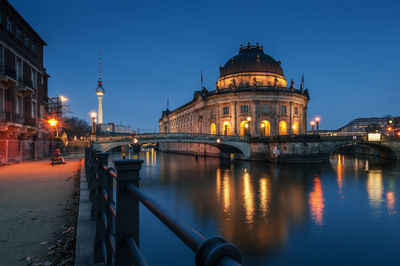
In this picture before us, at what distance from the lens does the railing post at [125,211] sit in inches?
103

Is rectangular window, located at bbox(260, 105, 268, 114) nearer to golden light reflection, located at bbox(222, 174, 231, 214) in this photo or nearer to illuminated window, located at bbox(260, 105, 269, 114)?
illuminated window, located at bbox(260, 105, 269, 114)

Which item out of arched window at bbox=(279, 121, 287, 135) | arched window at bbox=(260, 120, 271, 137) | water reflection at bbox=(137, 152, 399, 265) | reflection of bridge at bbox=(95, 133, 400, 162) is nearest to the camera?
water reflection at bbox=(137, 152, 399, 265)

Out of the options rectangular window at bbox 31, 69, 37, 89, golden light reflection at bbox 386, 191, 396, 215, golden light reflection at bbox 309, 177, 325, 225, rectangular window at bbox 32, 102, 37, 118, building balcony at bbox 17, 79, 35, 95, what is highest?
rectangular window at bbox 31, 69, 37, 89

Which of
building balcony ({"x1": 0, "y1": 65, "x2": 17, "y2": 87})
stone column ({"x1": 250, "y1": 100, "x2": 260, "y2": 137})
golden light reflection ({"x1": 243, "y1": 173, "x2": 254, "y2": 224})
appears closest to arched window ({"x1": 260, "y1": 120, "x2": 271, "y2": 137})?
stone column ({"x1": 250, "y1": 100, "x2": 260, "y2": 137})

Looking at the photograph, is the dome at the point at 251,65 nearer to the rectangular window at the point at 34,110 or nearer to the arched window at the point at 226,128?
the arched window at the point at 226,128

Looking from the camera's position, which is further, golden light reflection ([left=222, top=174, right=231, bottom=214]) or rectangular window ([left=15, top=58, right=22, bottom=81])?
rectangular window ([left=15, top=58, right=22, bottom=81])

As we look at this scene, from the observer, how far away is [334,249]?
974 cm

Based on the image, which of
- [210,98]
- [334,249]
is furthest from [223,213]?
[210,98]

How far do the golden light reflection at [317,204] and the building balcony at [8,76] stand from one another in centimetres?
2466

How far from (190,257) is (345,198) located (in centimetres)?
1287

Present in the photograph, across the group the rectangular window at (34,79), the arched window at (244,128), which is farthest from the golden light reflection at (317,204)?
the arched window at (244,128)

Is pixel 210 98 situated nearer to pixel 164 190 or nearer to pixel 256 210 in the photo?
pixel 164 190

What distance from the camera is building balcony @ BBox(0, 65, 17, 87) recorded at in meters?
21.8

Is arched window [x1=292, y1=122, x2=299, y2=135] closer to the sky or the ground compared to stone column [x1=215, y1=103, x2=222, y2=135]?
closer to the ground
